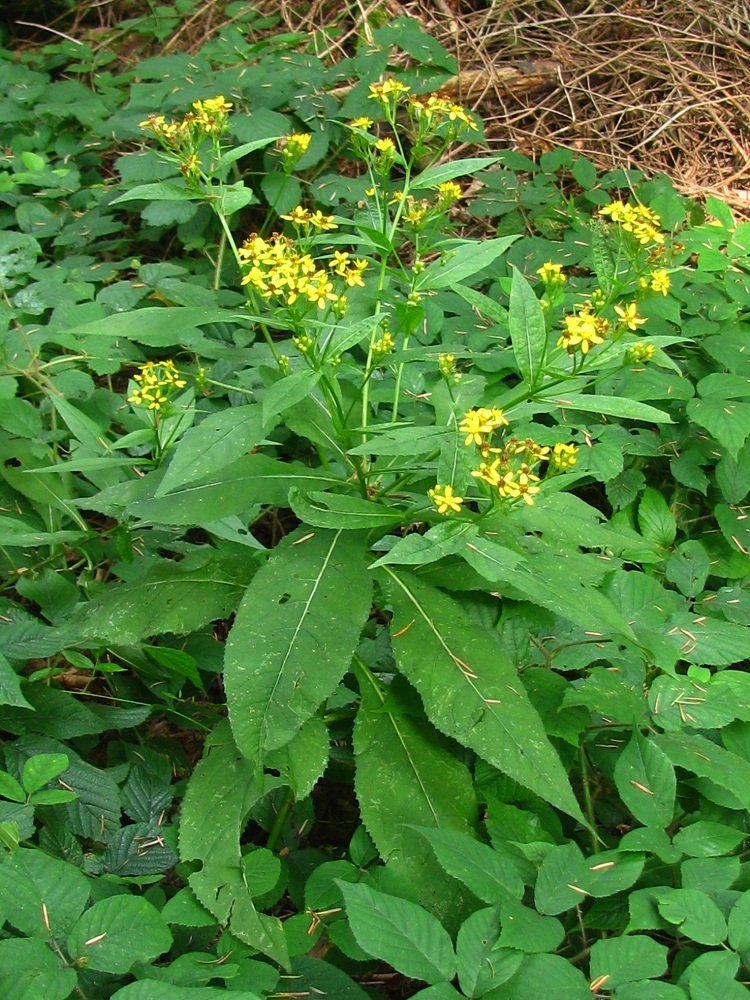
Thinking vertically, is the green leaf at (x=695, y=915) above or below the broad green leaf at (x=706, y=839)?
above

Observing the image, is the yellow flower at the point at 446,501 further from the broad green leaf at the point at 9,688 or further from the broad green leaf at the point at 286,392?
the broad green leaf at the point at 9,688

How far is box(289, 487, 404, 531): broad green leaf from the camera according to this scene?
5.35 feet

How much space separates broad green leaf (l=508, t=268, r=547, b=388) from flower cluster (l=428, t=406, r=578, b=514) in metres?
0.14

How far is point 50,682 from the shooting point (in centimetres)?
234

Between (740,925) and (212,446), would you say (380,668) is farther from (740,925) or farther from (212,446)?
(740,925)

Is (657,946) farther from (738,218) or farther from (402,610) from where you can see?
(738,218)

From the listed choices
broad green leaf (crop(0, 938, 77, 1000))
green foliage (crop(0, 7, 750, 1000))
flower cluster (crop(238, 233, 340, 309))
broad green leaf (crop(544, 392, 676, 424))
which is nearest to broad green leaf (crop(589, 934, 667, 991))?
green foliage (crop(0, 7, 750, 1000))

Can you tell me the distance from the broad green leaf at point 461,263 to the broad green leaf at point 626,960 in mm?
1313

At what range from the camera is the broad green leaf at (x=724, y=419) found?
2.40m

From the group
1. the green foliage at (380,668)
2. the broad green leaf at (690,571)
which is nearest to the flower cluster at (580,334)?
the green foliage at (380,668)

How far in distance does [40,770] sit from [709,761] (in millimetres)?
1246

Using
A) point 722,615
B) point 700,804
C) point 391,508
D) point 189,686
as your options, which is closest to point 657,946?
point 700,804

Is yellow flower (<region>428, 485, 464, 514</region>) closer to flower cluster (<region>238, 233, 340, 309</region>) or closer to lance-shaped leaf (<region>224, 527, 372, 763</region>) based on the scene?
lance-shaped leaf (<region>224, 527, 372, 763</region>)

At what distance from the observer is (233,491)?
175 centimetres
